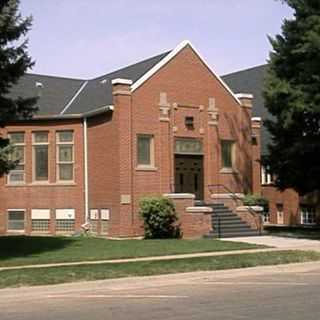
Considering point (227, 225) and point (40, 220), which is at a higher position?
point (40, 220)

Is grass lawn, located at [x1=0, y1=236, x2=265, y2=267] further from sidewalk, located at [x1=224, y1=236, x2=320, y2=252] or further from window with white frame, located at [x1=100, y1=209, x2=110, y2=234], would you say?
window with white frame, located at [x1=100, y1=209, x2=110, y2=234]

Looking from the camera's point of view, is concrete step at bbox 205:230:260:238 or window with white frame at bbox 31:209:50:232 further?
window with white frame at bbox 31:209:50:232

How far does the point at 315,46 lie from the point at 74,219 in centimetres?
1481

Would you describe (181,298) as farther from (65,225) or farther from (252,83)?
(252,83)

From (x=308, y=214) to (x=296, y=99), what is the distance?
17518mm

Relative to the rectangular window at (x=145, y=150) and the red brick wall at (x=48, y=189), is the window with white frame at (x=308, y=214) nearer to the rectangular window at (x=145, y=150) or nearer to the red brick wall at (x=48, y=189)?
the rectangular window at (x=145, y=150)

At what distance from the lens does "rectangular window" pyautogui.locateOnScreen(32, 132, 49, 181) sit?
3478cm

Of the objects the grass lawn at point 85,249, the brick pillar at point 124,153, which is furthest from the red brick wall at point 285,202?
the grass lawn at point 85,249

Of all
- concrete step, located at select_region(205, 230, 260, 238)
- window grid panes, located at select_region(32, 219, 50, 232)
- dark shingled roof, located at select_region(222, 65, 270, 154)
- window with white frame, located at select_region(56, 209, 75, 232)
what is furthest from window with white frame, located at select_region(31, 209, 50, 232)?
dark shingled roof, located at select_region(222, 65, 270, 154)

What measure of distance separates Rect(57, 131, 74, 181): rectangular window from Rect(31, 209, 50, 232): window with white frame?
73.4 inches

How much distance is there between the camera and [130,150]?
32250mm

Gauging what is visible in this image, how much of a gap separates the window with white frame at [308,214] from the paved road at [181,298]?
25.2m

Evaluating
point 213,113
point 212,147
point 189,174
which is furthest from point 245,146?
point 189,174

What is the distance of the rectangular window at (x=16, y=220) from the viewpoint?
35.4m
